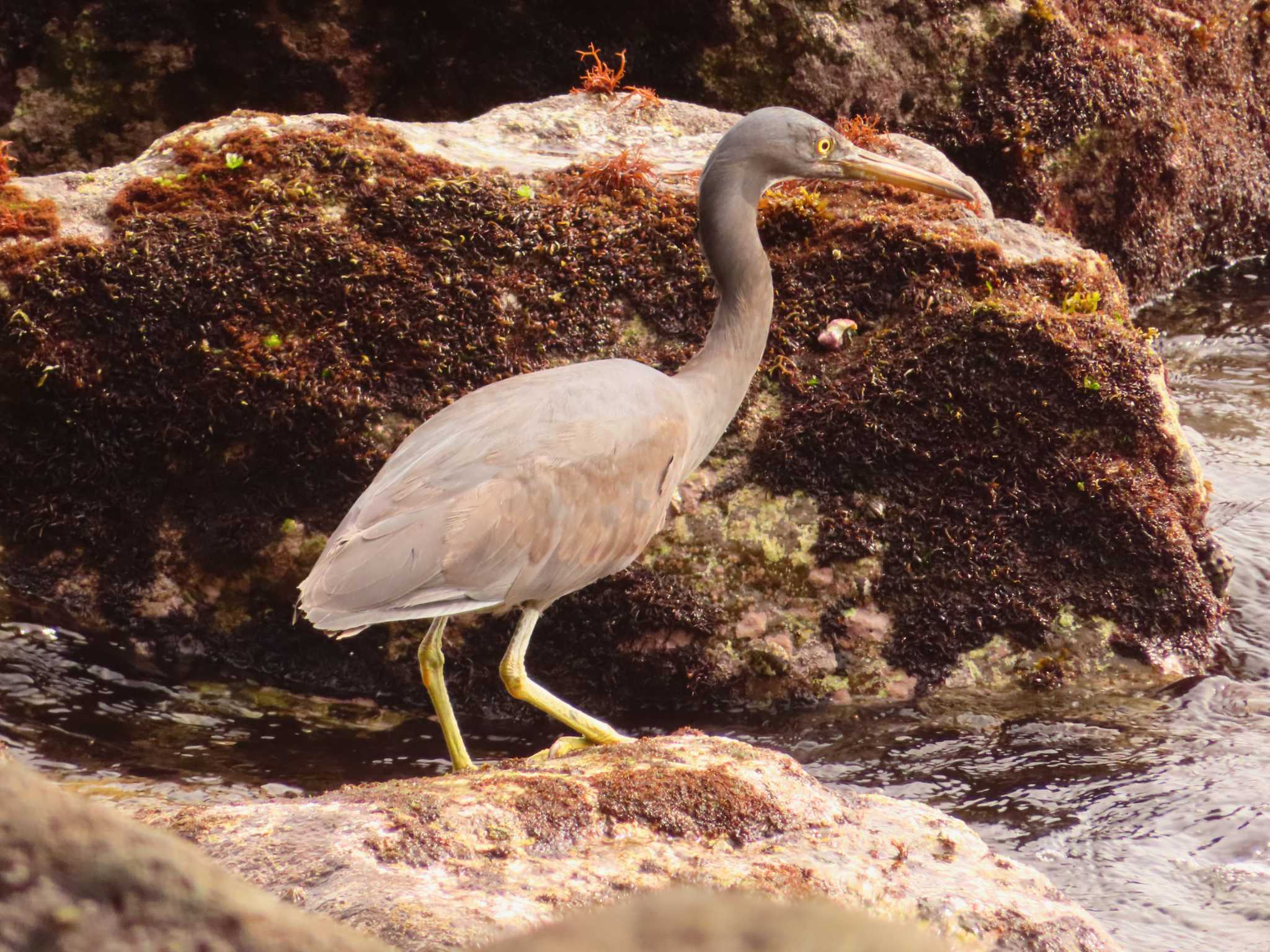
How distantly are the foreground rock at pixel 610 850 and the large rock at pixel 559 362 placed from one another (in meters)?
1.80

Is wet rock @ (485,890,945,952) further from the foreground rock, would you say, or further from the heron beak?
the heron beak

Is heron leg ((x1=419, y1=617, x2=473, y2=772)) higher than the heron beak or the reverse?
the reverse

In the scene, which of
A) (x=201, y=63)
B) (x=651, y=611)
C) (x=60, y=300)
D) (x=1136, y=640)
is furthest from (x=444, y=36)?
(x=1136, y=640)

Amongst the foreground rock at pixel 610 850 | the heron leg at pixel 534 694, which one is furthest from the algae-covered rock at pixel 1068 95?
the foreground rock at pixel 610 850

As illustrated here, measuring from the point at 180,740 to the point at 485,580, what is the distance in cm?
156

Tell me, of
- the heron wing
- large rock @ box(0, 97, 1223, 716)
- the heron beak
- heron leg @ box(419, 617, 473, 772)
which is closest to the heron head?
the heron beak

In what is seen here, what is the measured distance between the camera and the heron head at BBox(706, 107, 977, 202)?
16.7 feet

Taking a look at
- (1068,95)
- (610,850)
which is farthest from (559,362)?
(1068,95)

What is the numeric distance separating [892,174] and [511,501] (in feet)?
7.95

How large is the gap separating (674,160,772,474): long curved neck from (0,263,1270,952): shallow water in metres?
1.31

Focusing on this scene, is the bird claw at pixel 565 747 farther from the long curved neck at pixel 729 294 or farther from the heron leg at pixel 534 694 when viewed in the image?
the long curved neck at pixel 729 294

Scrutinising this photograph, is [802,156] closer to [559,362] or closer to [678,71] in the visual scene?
[559,362]

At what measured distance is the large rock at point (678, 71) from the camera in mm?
7938

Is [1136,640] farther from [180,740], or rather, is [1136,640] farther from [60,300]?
[60,300]
